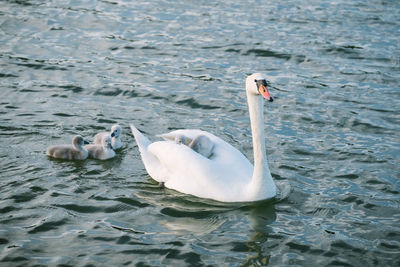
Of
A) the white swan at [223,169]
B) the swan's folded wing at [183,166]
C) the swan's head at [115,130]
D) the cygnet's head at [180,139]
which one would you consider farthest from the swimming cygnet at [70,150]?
the cygnet's head at [180,139]

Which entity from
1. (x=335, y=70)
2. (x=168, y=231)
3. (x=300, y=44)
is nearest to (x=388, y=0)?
(x=300, y=44)

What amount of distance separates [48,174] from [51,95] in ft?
10.6

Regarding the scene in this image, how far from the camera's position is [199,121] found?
1118 cm

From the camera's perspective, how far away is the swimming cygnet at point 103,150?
384 inches

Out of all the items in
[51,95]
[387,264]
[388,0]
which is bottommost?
[387,264]

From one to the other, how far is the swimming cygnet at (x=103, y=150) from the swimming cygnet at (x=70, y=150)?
0.55 feet

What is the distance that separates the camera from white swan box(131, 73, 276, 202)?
809cm

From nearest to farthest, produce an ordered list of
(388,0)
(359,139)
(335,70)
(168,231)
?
(168,231)
(359,139)
(335,70)
(388,0)

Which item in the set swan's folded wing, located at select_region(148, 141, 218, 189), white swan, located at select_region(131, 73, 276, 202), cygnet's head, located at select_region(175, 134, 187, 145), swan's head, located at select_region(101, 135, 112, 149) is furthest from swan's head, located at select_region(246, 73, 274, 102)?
swan's head, located at select_region(101, 135, 112, 149)

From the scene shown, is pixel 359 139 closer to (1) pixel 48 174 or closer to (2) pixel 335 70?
(2) pixel 335 70

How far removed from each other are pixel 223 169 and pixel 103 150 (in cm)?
223

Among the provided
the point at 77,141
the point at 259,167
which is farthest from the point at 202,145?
the point at 77,141

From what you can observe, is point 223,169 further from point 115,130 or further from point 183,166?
point 115,130

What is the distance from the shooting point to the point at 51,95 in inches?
476
